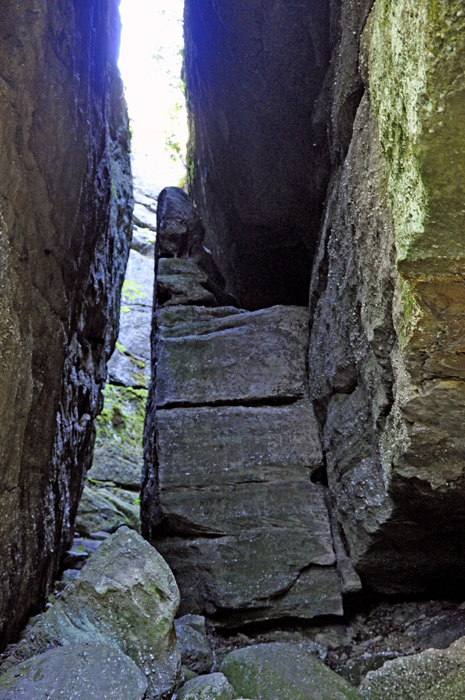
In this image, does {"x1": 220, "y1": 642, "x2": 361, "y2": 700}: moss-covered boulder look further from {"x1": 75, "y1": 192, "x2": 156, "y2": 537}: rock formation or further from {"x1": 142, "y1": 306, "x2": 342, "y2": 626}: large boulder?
{"x1": 75, "y1": 192, "x2": 156, "y2": 537}: rock formation

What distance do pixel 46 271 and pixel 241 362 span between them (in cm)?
150

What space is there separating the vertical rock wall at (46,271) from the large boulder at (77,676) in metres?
0.64

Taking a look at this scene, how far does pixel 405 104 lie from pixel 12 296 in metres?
1.90

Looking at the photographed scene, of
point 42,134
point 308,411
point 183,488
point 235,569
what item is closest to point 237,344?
point 308,411

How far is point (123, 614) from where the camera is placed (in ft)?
7.27

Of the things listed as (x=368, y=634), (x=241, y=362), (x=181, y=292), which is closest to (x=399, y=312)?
(x=368, y=634)

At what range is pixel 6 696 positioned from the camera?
1782mm

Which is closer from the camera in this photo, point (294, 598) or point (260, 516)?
point (294, 598)

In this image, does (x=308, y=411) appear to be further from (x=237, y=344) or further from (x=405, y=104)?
(x=405, y=104)

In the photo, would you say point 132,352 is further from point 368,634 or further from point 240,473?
point 368,634

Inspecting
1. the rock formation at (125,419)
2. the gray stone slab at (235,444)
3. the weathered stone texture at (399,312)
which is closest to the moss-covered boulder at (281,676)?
the weathered stone texture at (399,312)

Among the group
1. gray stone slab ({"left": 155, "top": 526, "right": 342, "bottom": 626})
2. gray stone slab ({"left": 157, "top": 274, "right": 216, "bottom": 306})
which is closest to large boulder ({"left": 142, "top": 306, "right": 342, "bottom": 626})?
gray stone slab ({"left": 155, "top": 526, "right": 342, "bottom": 626})

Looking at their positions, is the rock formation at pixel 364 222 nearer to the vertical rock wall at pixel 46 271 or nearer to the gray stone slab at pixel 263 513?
the gray stone slab at pixel 263 513

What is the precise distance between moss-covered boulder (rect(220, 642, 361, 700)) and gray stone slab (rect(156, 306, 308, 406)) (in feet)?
5.78
